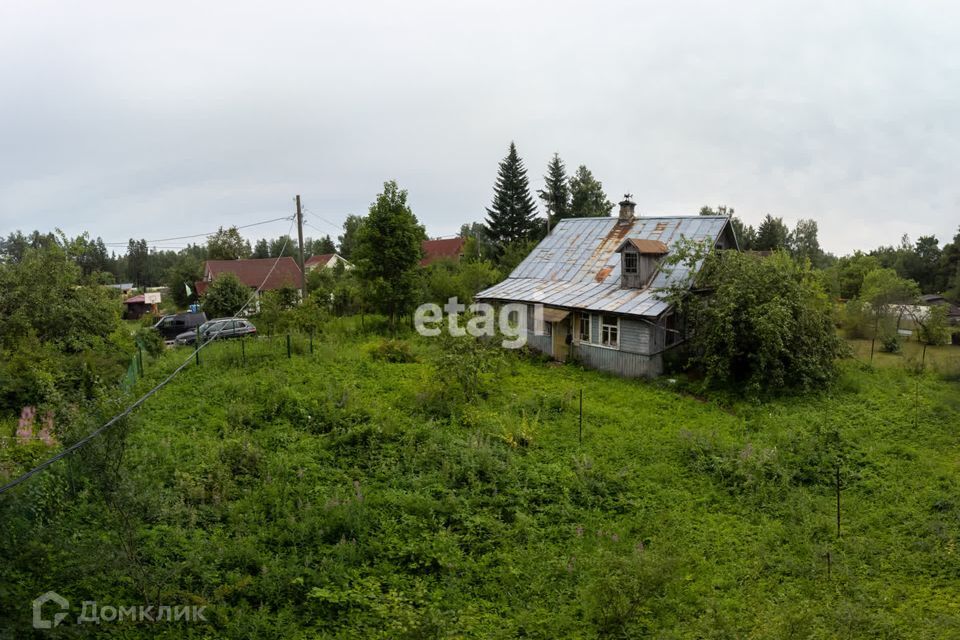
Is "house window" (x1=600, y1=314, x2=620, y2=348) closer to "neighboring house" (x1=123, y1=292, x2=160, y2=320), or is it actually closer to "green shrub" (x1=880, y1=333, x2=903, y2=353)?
"green shrub" (x1=880, y1=333, x2=903, y2=353)

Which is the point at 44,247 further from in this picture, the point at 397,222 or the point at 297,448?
the point at 297,448

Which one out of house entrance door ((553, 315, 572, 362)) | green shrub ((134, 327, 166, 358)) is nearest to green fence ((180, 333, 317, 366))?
green shrub ((134, 327, 166, 358))

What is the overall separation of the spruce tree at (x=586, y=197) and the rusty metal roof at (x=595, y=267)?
14616mm

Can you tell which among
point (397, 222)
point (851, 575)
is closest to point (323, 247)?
point (397, 222)

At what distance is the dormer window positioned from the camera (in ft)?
65.2

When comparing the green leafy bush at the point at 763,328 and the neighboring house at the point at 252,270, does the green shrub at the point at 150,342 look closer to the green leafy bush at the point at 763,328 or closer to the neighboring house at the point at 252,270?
the green leafy bush at the point at 763,328

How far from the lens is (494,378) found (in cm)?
1716

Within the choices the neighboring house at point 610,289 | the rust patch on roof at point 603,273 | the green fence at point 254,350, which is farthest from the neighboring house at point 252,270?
the rust patch on roof at point 603,273

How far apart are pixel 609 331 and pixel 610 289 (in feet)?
7.20

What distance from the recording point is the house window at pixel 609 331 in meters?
18.9

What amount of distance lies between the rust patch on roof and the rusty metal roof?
0.05 metres

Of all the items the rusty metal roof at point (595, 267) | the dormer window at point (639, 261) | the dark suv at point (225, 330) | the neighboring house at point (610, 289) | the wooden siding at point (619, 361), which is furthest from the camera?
the dark suv at point (225, 330)

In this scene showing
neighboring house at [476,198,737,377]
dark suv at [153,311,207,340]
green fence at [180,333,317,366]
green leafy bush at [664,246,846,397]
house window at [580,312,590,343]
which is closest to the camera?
green leafy bush at [664,246,846,397]

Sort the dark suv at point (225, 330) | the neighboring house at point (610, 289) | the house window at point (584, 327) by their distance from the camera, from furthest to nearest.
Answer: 1. the dark suv at point (225, 330)
2. the house window at point (584, 327)
3. the neighboring house at point (610, 289)
